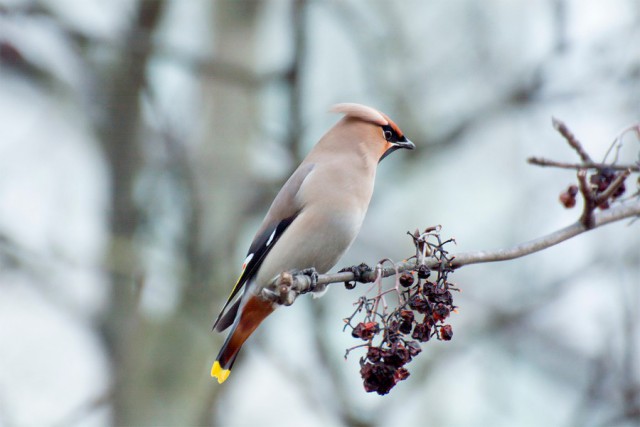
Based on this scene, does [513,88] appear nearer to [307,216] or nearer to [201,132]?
[201,132]

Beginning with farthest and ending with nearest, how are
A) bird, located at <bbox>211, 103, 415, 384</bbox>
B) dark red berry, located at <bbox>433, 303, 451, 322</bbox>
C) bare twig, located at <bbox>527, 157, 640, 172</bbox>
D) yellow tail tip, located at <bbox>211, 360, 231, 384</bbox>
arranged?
yellow tail tip, located at <bbox>211, 360, 231, 384</bbox>
bird, located at <bbox>211, 103, 415, 384</bbox>
dark red berry, located at <bbox>433, 303, 451, 322</bbox>
bare twig, located at <bbox>527, 157, 640, 172</bbox>

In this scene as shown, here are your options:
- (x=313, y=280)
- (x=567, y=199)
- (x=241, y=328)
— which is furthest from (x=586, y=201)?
(x=241, y=328)

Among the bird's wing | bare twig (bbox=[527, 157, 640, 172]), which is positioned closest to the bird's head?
the bird's wing

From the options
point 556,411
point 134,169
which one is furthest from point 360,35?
point 556,411

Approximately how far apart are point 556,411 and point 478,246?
6.34 ft

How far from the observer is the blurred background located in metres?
5.65

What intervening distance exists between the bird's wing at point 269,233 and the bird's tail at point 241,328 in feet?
0.17

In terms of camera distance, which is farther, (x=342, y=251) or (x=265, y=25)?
(x=265, y=25)

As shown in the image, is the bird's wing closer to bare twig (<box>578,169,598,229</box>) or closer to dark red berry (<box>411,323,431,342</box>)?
dark red berry (<box>411,323,431,342</box>)

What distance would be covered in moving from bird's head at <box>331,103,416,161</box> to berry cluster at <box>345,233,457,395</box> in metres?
1.62

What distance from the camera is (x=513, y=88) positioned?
6711 millimetres

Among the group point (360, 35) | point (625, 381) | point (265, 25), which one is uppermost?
point (265, 25)

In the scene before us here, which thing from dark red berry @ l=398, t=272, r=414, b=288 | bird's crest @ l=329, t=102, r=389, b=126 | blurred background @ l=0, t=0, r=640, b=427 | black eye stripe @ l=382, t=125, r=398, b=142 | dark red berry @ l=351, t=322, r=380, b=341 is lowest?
dark red berry @ l=351, t=322, r=380, b=341

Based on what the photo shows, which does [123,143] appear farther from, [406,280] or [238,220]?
[406,280]
